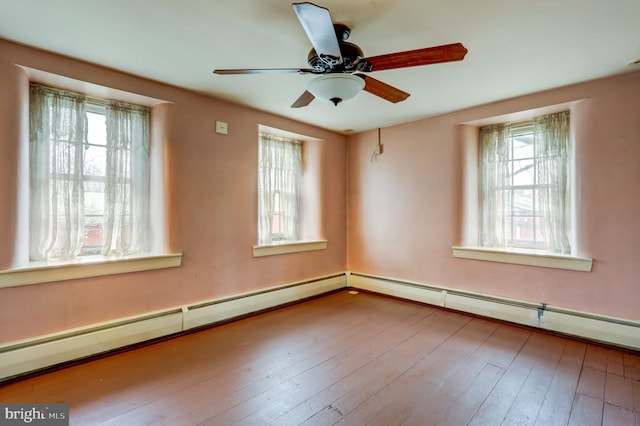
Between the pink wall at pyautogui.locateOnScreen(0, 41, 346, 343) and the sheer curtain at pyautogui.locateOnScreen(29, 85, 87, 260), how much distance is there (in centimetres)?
15

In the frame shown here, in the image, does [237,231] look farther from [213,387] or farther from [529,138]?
[529,138]

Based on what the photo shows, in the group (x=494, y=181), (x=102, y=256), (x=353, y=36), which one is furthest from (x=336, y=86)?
(x=494, y=181)

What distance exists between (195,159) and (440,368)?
291 centimetres

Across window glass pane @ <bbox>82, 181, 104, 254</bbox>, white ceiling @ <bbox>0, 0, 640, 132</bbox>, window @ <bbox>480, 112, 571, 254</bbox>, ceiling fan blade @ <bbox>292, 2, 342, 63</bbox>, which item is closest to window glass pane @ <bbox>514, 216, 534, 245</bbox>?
window @ <bbox>480, 112, 571, 254</bbox>

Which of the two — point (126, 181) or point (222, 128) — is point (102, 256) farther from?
point (222, 128)

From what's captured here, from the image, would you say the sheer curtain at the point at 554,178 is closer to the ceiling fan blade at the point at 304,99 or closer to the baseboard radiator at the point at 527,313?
the baseboard radiator at the point at 527,313

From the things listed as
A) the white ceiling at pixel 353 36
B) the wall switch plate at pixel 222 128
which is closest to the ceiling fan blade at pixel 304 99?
the white ceiling at pixel 353 36

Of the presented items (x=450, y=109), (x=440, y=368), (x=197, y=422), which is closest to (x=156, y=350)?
(x=197, y=422)

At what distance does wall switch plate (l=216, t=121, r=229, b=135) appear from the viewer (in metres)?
3.21

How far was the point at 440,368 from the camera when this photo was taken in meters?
2.29

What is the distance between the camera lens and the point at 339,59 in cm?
172

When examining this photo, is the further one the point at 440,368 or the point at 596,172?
the point at 596,172

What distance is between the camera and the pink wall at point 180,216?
2123mm

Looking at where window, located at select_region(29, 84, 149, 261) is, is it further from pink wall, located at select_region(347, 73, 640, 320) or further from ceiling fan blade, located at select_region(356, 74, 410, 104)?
pink wall, located at select_region(347, 73, 640, 320)
